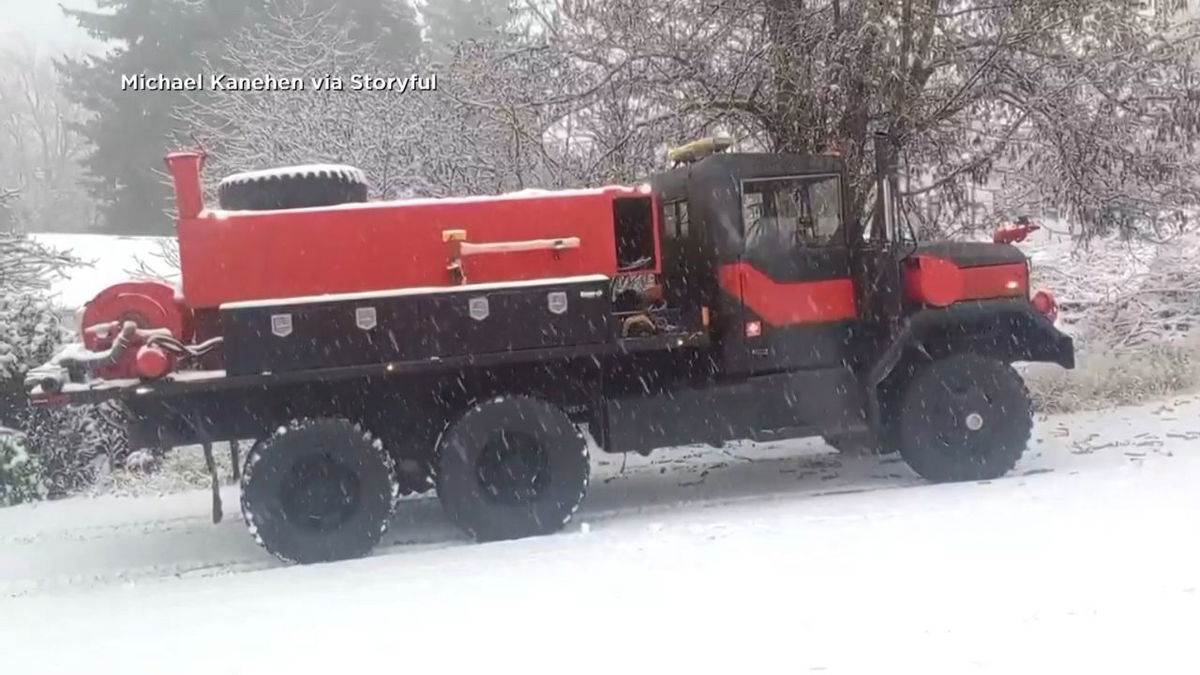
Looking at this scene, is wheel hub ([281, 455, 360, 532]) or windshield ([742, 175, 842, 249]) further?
windshield ([742, 175, 842, 249])

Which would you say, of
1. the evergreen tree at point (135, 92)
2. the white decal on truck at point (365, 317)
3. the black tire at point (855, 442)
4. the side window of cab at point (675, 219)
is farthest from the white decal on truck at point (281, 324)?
the evergreen tree at point (135, 92)

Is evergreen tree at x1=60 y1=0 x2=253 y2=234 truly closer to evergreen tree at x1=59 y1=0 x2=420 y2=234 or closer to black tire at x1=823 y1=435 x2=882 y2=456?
evergreen tree at x1=59 y1=0 x2=420 y2=234

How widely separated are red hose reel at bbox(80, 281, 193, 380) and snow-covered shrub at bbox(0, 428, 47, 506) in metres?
3.73

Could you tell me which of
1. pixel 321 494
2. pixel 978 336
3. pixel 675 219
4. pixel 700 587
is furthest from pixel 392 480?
pixel 978 336

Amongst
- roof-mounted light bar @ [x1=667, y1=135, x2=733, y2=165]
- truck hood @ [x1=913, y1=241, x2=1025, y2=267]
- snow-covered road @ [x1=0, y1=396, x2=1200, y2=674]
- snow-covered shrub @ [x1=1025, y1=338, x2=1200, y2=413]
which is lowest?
snow-covered road @ [x1=0, y1=396, x2=1200, y2=674]

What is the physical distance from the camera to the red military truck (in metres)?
7.34

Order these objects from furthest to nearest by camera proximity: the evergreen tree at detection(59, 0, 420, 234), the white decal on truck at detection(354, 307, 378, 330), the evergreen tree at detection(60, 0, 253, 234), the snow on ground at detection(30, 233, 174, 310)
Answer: the evergreen tree at detection(60, 0, 253, 234) < the evergreen tree at detection(59, 0, 420, 234) < the snow on ground at detection(30, 233, 174, 310) < the white decal on truck at detection(354, 307, 378, 330)

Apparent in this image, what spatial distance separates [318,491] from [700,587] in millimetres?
2877

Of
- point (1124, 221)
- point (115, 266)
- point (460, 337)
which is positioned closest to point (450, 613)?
point (460, 337)

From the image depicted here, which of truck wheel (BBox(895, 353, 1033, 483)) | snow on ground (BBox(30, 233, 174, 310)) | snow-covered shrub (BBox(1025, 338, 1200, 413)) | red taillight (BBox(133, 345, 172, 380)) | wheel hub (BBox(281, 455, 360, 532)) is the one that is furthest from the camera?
snow on ground (BBox(30, 233, 174, 310))

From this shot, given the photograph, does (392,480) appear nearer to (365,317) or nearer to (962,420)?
(365,317)

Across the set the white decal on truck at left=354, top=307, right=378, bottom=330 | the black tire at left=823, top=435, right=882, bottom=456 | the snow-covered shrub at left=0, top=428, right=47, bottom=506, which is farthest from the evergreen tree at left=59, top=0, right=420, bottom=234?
the white decal on truck at left=354, top=307, right=378, bottom=330

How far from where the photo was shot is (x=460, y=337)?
24.7 ft

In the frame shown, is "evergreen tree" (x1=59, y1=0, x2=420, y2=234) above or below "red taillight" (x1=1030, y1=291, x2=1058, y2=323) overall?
above
